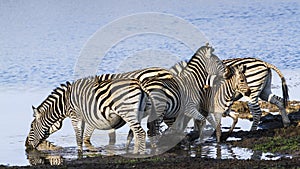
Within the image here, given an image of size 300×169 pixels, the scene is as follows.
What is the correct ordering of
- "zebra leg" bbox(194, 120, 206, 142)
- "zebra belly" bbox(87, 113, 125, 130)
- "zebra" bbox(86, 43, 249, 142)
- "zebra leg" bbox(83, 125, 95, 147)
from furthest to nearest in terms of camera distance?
"zebra leg" bbox(194, 120, 206, 142)
"zebra leg" bbox(83, 125, 95, 147)
"zebra" bbox(86, 43, 249, 142)
"zebra belly" bbox(87, 113, 125, 130)

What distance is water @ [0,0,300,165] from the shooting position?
17312mm

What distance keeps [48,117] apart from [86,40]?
13.1 m

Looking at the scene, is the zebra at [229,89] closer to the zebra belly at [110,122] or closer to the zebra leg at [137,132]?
the zebra belly at [110,122]

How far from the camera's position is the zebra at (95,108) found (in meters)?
12.6

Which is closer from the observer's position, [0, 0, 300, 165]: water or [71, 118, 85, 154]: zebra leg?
[71, 118, 85, 154]: zebra leg

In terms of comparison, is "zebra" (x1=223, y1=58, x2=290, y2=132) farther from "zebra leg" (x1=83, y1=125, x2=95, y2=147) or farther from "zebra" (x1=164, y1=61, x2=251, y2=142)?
"zebra leg" (x1=83, y1=125, x2=95, y2=147)

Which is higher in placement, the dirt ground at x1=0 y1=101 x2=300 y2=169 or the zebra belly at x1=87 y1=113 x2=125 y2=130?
the zebra belly at x1=87 y1=113 x2=125 y2=130

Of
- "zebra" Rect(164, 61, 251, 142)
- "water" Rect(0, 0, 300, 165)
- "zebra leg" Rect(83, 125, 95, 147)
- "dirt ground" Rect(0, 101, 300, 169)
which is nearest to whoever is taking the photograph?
"dirt ground" Rect(0, 101, 300, 169)

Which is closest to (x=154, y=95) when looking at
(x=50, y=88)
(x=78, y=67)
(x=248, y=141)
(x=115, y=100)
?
(x=115, y=100)

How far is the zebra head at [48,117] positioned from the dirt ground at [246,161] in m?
2.24

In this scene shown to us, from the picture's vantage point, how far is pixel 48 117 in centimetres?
1456

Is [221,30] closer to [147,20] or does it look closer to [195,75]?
[147,20]

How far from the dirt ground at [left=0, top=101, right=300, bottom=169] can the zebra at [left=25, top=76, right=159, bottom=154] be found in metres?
0.83

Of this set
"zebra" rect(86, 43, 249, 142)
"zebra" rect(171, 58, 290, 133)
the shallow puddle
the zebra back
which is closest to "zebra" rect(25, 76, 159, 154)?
the shallow puddle
